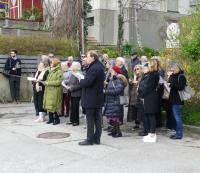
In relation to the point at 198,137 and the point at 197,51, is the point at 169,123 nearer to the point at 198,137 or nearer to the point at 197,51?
the point at 198,137

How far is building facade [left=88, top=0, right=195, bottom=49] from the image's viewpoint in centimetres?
3212

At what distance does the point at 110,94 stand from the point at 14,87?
7.47 m

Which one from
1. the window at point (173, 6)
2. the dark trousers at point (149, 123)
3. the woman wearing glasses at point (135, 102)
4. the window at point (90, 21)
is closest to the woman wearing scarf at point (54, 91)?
the woman wearing glasses at point (135, 102)

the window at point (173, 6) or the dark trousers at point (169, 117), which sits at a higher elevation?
the window at point (173, 6)

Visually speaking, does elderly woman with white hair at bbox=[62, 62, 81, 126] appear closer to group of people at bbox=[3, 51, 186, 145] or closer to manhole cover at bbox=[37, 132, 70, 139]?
group of people at bbox=[3, 51, 186, 145]

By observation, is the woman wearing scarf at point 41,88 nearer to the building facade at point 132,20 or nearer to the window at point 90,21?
the building facade at point 132,20

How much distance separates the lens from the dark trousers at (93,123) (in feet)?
32.6

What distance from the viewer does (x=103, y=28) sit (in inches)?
1273

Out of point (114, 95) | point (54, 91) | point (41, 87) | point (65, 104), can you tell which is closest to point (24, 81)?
point (65, 104)

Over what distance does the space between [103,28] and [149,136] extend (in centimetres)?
2242

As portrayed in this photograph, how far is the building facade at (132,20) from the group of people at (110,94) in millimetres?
19074

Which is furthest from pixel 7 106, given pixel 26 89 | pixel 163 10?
pixel 163 10

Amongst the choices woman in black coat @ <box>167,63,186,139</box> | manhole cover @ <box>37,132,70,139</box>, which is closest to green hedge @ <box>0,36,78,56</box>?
manhole cover @ <box>37,132,70,139</box>

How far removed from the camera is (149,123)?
1082 cm
